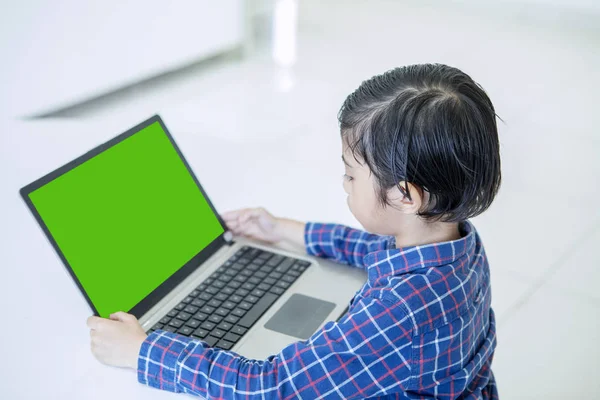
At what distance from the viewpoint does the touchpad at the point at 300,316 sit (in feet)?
3.32

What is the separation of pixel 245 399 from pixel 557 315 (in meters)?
1.06

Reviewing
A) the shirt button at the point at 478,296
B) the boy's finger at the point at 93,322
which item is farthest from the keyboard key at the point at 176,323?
the shirt button at the point at 478,296

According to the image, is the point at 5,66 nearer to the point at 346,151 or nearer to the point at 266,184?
the point at 266,184

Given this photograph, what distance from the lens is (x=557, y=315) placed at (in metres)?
1.71

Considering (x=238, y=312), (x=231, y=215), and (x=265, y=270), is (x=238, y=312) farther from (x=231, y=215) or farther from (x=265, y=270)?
(x=231, y=215)

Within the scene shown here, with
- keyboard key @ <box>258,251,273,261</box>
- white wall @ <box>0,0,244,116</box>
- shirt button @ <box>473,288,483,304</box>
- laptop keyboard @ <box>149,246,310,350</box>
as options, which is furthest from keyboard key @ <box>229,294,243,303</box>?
white wall @ <box>0,0,244,116</box>

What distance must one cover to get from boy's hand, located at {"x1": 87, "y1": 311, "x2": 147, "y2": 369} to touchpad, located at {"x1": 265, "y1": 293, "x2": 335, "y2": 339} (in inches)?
7.2

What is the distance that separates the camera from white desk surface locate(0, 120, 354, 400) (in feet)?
3.01

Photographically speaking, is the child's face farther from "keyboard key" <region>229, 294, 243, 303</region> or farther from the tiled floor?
the tiled floor

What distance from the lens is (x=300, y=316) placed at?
1.04m

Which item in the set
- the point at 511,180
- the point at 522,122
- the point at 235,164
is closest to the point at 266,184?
the point at 235,164

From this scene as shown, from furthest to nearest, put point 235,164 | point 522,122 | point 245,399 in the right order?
point 522,122 < point 235,164 < point 245,399

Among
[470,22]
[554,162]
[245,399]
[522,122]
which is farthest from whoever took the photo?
[470,22]

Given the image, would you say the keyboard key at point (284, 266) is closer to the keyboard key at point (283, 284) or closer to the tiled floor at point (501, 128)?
the keyboard key at point (283, 284)
